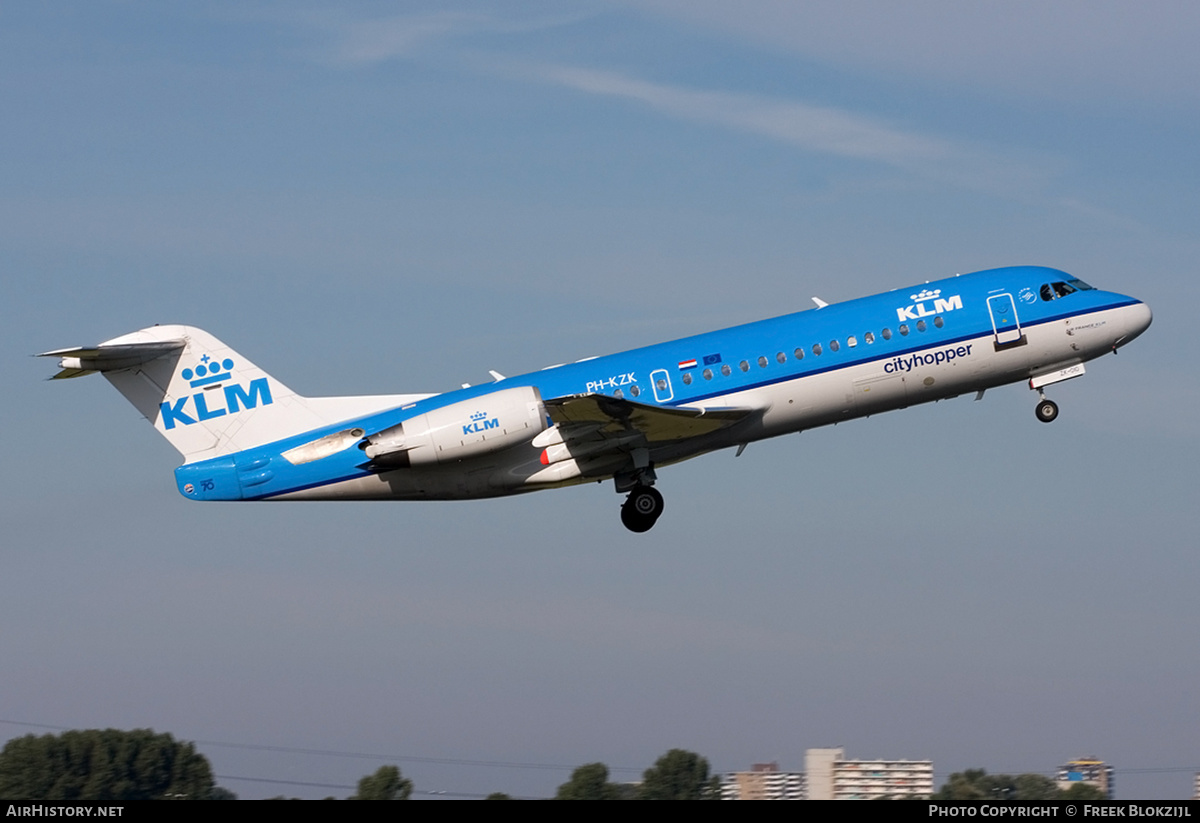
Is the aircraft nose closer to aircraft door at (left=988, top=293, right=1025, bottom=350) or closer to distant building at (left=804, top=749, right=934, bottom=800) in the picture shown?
aircraft door at (left=988, top=293, right=1025, bottom=350)

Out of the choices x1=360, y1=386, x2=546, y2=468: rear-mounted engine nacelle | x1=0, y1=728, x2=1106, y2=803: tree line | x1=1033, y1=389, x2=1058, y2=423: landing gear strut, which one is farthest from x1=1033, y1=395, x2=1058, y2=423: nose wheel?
x1=0, y1=728, x2=1106, y2=803: tree line

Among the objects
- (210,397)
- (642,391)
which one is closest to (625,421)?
(642,391)

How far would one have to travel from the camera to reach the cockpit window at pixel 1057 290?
94.3ft

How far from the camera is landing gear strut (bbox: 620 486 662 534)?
28.8m

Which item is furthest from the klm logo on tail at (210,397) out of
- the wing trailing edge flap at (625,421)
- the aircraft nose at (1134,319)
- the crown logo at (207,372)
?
the aircraft nose at (1134,319)

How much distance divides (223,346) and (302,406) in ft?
Answer: 7.46

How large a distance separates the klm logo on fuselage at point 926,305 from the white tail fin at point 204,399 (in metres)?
10.3

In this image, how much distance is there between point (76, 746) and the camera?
164ft

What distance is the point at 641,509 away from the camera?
28.8m

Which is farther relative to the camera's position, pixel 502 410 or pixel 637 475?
pixel 637 475

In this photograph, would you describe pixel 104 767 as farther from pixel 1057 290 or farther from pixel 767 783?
pixel 1057 290
